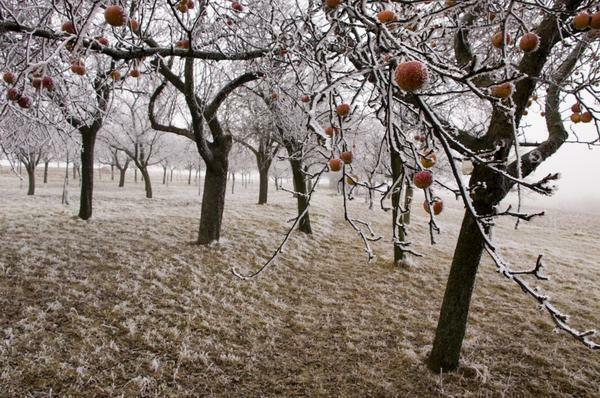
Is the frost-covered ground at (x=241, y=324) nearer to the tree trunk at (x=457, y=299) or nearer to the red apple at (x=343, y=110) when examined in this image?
the tree trunk at (x=457, y=299)

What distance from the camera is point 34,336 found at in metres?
4.27

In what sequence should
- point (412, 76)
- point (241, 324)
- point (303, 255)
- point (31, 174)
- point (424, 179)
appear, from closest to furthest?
point (412, 76) < point (424, 179) < point (241, 324) < point (303, 255) < point (31, 174)

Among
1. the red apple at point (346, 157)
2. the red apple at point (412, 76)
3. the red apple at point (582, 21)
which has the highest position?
the red apple at point (582, 21)

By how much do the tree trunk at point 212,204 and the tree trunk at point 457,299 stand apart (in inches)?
227

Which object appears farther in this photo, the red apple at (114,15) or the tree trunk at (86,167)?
the tree trunk at (86,167)

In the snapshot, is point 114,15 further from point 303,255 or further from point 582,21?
point 303,255

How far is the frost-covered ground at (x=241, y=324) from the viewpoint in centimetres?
407

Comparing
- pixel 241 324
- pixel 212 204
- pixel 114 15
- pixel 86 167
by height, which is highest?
pixel 114 15

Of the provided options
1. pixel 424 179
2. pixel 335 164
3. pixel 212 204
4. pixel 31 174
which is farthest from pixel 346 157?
pixel 31 174

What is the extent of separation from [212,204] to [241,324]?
386 centimetres

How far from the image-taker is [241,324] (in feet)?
17.8

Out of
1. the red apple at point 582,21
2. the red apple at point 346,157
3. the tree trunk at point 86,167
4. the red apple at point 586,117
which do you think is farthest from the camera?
the tree trunk at point 86,167

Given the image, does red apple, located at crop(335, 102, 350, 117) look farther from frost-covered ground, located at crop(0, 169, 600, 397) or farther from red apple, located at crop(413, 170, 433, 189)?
frost-covered ground, located at crop(0, 169, 600, 397)

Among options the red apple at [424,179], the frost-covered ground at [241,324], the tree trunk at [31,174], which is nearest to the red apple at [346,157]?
the red apple at [424,179]
